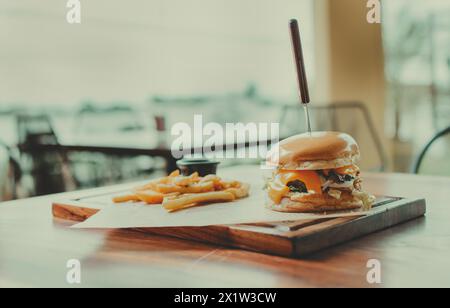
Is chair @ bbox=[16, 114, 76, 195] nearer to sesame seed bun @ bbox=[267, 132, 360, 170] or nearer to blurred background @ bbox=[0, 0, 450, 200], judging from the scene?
blurred background @ bbox=[0, 0, 450, 200]

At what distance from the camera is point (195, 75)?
212 inches

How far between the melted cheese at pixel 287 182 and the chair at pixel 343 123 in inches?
123

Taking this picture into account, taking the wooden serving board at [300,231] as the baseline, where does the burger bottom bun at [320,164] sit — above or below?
above

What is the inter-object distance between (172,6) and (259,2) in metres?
1.06

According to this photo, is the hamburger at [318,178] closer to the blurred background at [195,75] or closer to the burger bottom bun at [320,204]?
the burger bottom bun at [320,204]

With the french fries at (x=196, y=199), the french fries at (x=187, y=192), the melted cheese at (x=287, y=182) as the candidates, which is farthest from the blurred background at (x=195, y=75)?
the melted cheese at (x=287, y=182)

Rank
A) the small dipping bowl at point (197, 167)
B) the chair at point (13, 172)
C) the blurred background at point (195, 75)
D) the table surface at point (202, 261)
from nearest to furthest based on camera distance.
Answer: the table surface at point (202, 261) < the small dipping bowl at point (197, 167) < the chair at point (13, 172) < the blurred background at point (195, 75)

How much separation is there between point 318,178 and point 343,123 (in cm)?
406

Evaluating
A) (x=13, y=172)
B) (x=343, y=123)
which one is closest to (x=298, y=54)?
(x=13, y=172)

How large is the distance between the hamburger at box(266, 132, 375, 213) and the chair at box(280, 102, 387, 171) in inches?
123

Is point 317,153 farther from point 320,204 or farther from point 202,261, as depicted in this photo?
point 202,261

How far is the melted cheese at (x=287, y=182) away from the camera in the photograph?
1025 mm

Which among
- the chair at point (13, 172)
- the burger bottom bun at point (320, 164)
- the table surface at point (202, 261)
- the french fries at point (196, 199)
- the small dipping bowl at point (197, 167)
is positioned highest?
the burger bottom bun at point (320, 164)

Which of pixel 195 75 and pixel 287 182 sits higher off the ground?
pixel 195 75
